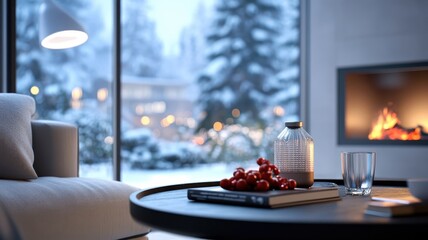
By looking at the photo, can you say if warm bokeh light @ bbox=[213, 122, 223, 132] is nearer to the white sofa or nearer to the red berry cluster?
the white sofa

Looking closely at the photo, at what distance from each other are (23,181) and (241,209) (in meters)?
1.30

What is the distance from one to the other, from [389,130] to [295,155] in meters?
3.13

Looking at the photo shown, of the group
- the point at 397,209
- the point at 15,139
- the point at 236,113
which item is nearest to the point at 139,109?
the point at 236,113

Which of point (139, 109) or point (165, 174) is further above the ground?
point (139, 109)

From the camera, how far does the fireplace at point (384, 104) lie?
4.73 metres

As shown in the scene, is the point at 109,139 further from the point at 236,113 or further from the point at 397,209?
the point at 397,209

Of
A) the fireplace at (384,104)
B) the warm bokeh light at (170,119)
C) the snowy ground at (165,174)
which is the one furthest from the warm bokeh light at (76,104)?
the fireplace at (384,104)

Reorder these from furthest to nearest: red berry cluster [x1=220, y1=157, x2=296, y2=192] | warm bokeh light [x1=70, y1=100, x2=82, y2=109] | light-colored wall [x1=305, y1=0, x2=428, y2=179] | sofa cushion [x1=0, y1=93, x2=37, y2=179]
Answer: light-colored wall [x1=305, y1=0, x2=428, y2=179]
warm bokeh light [x1=70, y1=100, x2=82, y2=109]
sofa cushion [x1=0, y1=93, x2=37, y2=179]
red berry cluster [x1=220, y1=157, x2=296, y2=192]

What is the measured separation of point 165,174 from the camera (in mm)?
5234

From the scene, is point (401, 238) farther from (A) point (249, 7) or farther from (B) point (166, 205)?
(A) point (249, 7)

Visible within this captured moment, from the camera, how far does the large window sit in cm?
436

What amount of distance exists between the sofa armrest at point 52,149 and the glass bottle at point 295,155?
1315mm

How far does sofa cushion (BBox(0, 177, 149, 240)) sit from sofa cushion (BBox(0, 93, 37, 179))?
9cm

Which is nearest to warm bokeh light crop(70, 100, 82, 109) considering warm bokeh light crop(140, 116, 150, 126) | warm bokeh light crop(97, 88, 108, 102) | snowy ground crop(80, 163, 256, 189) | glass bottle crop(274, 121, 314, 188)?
warm bokeh light crop(97, 88, 108, 102)
